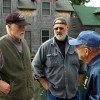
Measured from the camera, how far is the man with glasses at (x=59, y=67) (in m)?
4.97

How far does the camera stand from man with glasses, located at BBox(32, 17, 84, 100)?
4969 millimetres

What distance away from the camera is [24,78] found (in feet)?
14.0

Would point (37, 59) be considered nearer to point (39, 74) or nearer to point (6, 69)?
point (39, 74)

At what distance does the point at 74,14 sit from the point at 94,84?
28.6 meters

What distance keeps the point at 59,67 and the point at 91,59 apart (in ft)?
6.92

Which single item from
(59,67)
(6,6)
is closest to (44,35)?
(6,6)

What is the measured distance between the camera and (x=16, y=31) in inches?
170

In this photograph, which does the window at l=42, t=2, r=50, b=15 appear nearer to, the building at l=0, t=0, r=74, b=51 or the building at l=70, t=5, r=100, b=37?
the building at l=0, t=0, r=74, b=51

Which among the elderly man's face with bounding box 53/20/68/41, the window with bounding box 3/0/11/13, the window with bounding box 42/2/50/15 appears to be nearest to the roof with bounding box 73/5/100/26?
the window with bounding box 42/2/50/15

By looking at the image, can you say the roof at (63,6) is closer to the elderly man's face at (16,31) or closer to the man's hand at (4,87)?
the elderly man's face at (16,31)

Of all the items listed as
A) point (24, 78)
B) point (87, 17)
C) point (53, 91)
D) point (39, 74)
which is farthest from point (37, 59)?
point (87, 17)

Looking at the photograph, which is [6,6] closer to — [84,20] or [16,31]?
[84,20]

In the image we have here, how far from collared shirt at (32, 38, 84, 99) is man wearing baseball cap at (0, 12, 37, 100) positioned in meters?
0.64

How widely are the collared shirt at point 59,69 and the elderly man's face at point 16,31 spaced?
86 cm
